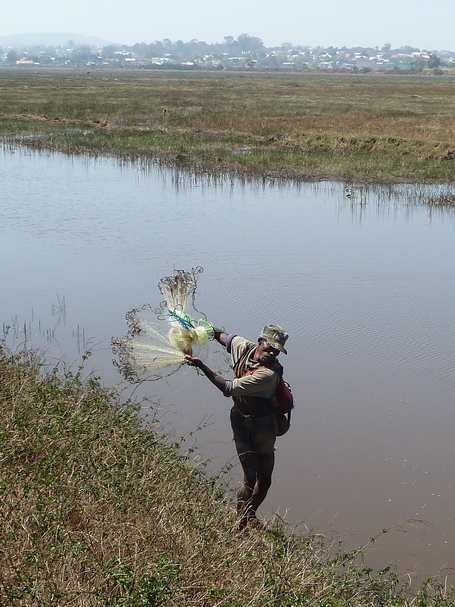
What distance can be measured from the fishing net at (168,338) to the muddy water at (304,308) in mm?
1046

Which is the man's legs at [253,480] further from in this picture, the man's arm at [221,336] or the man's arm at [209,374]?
the man's arm at [221,336]

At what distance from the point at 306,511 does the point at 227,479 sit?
67cm

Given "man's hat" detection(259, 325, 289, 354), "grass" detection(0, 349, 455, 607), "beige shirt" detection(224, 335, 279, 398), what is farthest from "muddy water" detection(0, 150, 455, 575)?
"man's hat" detection(259, 325, 289, 354)

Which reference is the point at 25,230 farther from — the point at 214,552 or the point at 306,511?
the point at 214,552

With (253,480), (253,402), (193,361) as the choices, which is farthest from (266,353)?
(253,480)

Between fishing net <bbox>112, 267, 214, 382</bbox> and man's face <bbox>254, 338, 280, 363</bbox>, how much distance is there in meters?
0.46

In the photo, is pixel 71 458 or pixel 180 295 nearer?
pixel 71 458

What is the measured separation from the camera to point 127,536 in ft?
12.6

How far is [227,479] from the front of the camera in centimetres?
612

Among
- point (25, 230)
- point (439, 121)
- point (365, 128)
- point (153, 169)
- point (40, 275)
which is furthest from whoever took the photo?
point (439, 121)

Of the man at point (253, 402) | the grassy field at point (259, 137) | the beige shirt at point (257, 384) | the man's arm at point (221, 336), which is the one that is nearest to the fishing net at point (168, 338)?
the man's arm at point (221, 336)

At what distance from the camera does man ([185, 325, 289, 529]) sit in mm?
4879

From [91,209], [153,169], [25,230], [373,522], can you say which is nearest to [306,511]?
[373,522]

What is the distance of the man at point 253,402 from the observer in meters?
4.88
